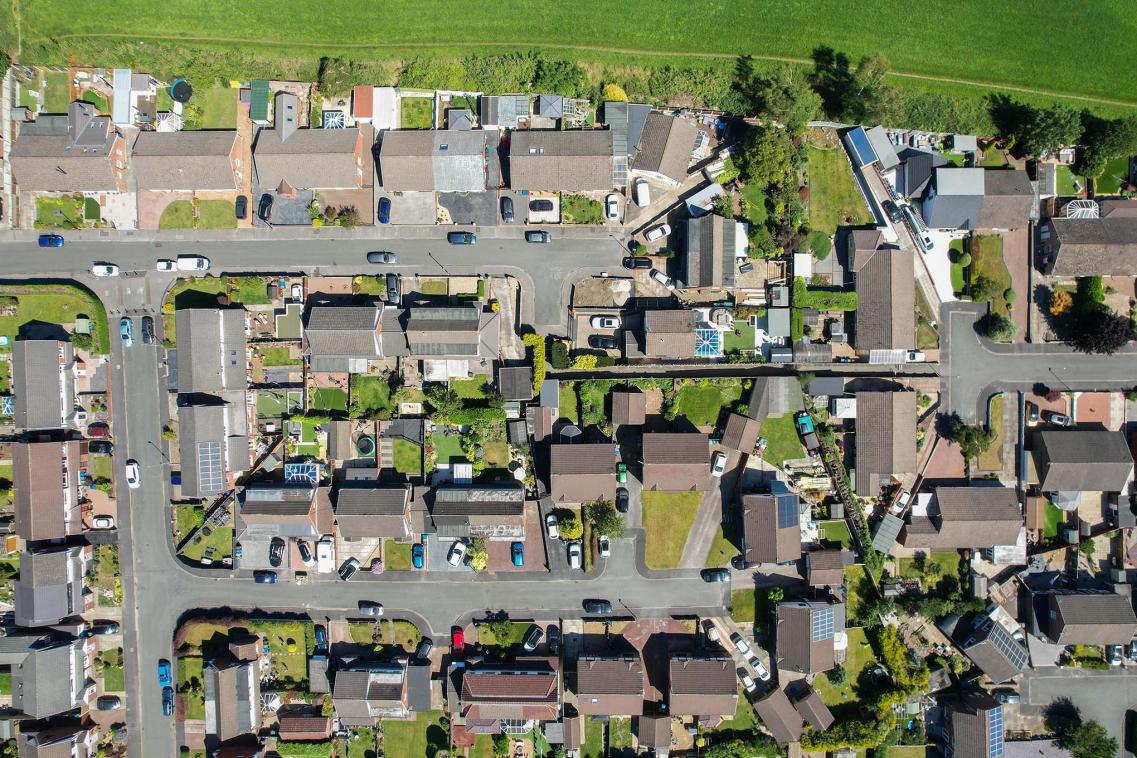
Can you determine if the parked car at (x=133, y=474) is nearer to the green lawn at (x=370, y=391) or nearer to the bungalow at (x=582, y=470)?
the green lawn at (x=370, y=391)

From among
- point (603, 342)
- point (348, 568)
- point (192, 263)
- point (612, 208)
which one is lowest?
point (348, 568)

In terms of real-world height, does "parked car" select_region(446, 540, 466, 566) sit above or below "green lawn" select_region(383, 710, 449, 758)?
above

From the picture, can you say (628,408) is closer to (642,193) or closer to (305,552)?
(642,193)

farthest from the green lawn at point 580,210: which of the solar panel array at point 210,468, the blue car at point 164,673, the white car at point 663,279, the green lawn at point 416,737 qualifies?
the blue car at point 164,673

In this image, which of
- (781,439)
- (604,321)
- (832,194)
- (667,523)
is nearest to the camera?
(604,321)

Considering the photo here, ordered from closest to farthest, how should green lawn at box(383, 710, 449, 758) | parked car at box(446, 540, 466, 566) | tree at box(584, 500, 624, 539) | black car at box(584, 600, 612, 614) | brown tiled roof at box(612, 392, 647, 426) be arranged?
tree at box(584, 500, 624, 539), brown tiled roof at box(612, 392, 647, 426), parked car at box(446, 540, 466, 566), black car at box(584, 600, 612, 614), green lawn at box(383, 710, 449, 758)

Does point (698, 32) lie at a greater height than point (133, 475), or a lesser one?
greater

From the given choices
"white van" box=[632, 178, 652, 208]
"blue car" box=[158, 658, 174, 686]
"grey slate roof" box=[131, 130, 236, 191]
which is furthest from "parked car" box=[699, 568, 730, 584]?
"grey slate roof" box=[131, 130, 236, 191]

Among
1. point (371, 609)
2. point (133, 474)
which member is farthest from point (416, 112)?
point (371, 609)

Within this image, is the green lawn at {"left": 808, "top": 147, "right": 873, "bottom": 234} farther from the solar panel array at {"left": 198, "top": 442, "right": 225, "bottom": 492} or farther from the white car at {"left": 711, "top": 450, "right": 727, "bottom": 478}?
the solar panel array at {"left": 198, "top": 442, "right": 225, "bottom": 492}
